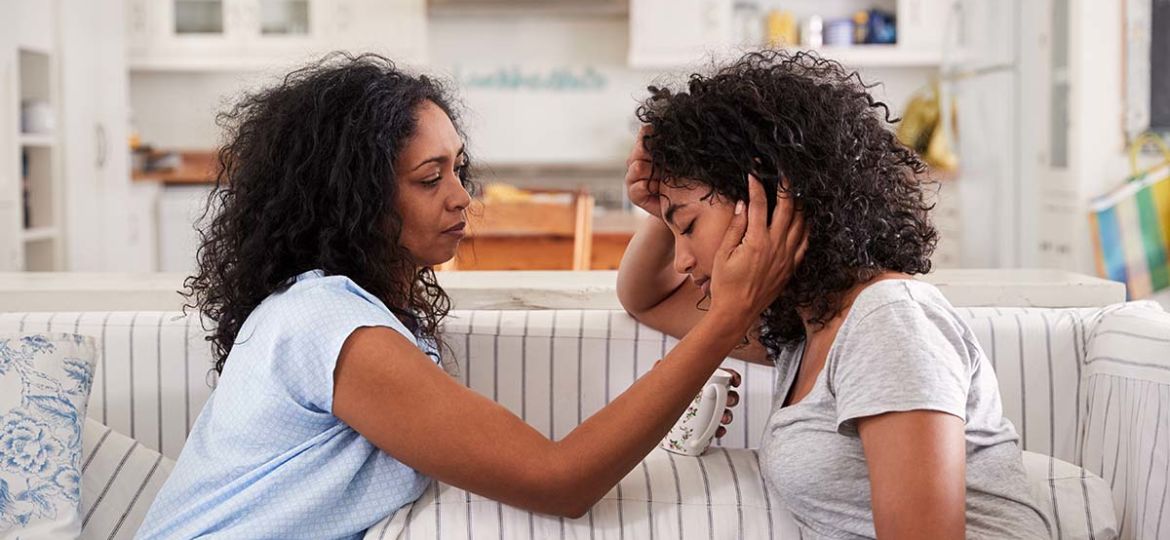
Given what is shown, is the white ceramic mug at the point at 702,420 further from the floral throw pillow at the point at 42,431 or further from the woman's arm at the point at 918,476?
the floral throw pillow at the point at 42,431

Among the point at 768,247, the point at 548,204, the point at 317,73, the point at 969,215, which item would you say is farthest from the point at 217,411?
the point at 969,215

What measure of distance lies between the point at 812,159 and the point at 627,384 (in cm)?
67

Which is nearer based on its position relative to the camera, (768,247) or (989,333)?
(768,247)

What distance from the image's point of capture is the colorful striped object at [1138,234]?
12.9 ft

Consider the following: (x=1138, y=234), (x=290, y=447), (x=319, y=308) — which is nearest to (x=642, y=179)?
(x=319, y=308)

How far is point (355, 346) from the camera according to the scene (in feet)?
4.35

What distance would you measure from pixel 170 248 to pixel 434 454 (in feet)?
16.0

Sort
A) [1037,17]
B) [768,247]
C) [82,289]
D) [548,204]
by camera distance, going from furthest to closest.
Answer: [1037,17], [548,204], [82,289], [768,247]

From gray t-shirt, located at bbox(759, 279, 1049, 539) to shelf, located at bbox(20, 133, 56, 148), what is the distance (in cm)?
389

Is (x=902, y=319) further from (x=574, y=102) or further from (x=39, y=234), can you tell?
(x=574, y=102)

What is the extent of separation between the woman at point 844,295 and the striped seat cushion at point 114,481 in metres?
0.83

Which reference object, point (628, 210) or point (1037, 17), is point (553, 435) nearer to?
point (1037, 17)

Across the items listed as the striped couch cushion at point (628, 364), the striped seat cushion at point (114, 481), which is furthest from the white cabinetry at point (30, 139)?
the striped couch cushion at point (628, 364)

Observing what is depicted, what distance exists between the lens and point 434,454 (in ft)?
4.31
